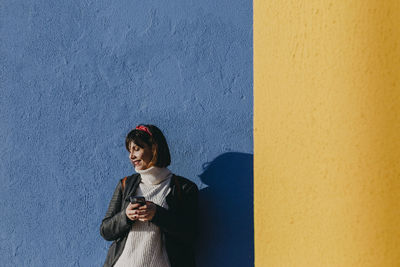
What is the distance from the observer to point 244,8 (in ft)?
13.1

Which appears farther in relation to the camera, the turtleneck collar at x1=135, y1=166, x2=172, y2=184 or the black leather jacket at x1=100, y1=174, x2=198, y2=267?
the turtleneck collar at x1=135, y1=166, x2=172, y2=184

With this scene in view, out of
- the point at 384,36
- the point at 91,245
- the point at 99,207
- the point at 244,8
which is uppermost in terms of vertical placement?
the point at 244,8

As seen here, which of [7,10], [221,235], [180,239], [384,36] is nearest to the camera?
[384,36]

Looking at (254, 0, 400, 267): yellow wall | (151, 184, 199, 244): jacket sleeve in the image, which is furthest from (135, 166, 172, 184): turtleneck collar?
(254, 0, 400, 267): yellow wall

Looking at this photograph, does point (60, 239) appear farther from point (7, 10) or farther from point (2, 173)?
point (7, 10)

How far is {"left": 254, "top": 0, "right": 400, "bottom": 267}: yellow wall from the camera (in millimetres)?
1344

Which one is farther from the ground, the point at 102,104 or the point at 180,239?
the point at 102,104

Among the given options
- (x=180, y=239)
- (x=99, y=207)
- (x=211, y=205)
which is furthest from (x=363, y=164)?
(x=99, y=207)

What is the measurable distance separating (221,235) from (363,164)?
→ 2.62m

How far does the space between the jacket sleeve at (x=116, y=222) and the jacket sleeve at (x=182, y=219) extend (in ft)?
0.64

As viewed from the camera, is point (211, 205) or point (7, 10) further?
point (7, 10)

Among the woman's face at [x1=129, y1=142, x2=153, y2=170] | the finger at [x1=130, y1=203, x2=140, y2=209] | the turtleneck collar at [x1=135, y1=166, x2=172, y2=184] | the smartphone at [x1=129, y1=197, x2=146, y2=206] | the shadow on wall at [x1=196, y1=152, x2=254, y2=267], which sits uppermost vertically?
the woman's face at [x1=129, y1=142, x2=153, y2=170]

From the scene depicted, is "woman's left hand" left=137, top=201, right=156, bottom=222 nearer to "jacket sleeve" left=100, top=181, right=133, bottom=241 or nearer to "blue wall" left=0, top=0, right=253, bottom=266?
"jacket sleeve" left=100, top=181, right=133, bottom=241

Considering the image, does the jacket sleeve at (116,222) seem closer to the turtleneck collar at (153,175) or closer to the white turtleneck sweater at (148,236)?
the white turtleneck sweater at (148,236)
